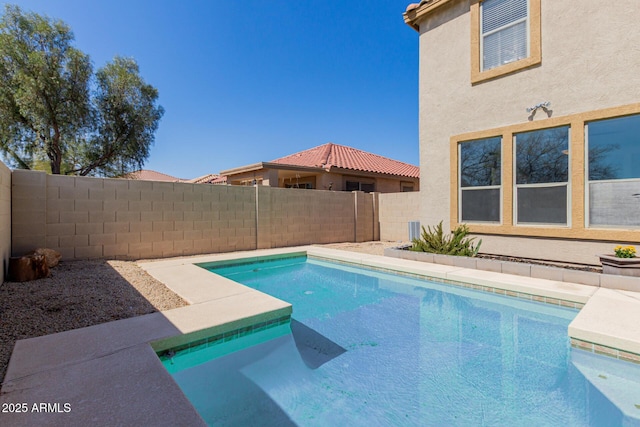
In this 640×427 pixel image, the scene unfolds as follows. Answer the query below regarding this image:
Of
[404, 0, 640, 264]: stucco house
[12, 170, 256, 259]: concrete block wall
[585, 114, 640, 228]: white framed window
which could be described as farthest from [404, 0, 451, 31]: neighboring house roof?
[12, 170, 256, 259]: concrete block wall

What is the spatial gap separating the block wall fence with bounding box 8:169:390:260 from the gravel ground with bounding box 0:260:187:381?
1258 millimetres

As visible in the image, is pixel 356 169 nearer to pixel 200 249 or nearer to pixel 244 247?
pixel 244 247

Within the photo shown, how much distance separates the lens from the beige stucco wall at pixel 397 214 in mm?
13547

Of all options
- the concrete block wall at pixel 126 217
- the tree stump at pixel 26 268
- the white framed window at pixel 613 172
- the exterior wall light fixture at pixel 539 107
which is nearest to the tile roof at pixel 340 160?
the concrete block wall at pixel 126 217

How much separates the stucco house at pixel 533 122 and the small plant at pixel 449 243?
0.39m

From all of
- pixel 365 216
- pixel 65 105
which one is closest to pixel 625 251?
pixel 365 216

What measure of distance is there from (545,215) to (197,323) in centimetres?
835

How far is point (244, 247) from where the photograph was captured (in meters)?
11.4

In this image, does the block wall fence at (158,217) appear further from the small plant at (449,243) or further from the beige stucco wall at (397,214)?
the small plant at (449,243)

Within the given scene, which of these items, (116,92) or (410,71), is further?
(116,92)

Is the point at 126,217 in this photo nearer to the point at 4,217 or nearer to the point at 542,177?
the point at 4,217

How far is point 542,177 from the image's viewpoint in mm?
7949

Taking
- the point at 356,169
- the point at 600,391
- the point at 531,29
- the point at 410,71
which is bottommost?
the point at 600,391

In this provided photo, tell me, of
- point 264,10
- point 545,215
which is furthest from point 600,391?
point 264,10
